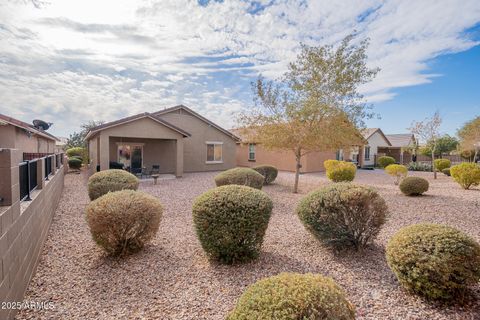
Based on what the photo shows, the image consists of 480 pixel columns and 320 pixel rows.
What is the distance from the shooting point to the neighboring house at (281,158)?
2261 cm

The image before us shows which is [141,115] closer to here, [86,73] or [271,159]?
[86,73]

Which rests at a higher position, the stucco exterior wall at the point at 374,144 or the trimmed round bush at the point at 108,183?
A: the stucco exterior wall at the point at 374,144

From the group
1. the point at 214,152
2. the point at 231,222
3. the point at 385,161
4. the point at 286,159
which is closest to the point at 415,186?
the point at 231,222

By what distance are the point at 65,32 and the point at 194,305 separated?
935cm

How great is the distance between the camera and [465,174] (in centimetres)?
1208

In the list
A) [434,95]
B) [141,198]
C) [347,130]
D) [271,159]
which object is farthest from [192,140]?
[434,95]

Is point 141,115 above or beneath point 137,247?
above

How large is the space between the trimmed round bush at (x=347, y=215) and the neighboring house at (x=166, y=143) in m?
13.5

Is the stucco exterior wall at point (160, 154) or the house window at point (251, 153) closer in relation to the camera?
the stucco exterior wall at point (160, 154)

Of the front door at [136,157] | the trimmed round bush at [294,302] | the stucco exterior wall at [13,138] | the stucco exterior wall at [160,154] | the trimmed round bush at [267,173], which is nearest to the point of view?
the trimmed round bush at [294,302]

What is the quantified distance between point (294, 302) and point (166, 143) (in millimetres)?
19298

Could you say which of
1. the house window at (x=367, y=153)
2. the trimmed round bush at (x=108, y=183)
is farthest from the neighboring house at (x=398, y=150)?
the trimmed round bush at (x=108, y=183)

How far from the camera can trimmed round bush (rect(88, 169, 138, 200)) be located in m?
8.74

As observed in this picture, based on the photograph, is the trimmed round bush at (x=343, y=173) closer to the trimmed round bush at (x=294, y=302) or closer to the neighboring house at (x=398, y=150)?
the trimmed round bush at (x=294, y=302)
